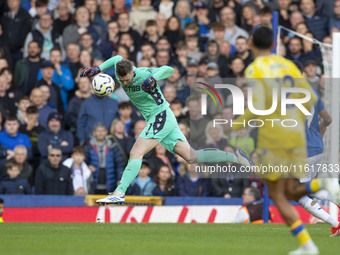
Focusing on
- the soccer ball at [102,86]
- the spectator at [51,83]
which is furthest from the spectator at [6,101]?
the soccer ball at [102,86]

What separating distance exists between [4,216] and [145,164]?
3.21 meters

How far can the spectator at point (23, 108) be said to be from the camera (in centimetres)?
1881

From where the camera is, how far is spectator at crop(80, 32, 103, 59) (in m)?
20.3

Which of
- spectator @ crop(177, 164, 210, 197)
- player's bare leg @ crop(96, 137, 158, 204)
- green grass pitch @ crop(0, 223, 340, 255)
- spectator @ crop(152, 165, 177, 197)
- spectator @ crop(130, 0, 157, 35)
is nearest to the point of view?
green grass pitch @ crop(0, 223, 340, 255)

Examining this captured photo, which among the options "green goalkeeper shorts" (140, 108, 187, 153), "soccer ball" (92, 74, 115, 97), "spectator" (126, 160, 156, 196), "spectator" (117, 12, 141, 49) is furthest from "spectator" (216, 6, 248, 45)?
"soccer ball" (92, 74, 115, 97)

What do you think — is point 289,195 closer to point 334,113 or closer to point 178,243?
point 178,243

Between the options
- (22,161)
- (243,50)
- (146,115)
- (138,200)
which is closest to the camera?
(146,115)

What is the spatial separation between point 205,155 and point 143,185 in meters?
3.25

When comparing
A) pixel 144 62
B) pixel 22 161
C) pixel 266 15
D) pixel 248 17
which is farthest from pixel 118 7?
pixel 22 161

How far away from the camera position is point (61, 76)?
1959cm

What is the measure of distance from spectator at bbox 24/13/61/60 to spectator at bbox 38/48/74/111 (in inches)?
29.0

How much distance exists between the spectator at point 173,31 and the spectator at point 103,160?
3.96m

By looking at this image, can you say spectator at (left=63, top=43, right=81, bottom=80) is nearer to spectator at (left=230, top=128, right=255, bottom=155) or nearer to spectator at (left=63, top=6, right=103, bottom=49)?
spectator at (left=63, top=6, right=103, bottom=49)

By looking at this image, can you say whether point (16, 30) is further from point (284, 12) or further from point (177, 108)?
point (284, 12)
